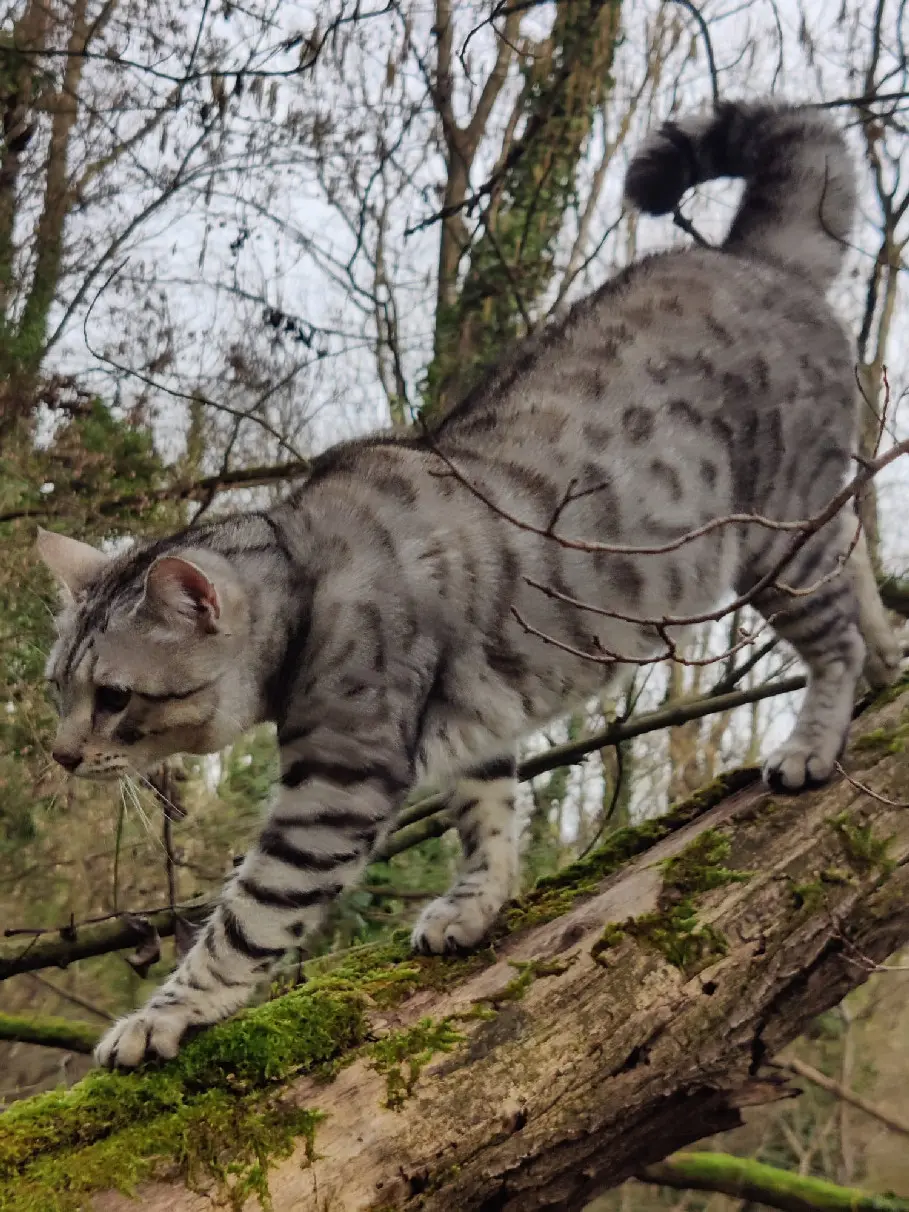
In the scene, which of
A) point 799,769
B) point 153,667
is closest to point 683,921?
point 799,769

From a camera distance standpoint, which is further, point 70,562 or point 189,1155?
point 70,562

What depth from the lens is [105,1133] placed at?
5.52 ft

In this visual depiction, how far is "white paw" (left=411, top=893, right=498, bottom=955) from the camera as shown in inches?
87.9

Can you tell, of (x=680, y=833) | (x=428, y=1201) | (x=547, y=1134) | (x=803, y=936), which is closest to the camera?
(x=428, y=1201)

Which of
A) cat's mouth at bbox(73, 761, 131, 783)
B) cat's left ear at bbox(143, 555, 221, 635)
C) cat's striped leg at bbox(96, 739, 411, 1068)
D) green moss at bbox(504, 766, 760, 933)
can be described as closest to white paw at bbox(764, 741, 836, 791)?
green moss at bbox(504, 766, 760, 933)

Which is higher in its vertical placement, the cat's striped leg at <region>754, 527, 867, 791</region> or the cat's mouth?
the cat's striped leg at <region>754, 527, 867, 791</region>

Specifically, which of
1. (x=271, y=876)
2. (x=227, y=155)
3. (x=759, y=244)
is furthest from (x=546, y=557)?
(x=227, y=155)

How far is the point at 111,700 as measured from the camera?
2033 millimetres

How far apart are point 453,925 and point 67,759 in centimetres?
90

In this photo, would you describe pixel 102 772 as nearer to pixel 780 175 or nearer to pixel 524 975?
pixel 524 975

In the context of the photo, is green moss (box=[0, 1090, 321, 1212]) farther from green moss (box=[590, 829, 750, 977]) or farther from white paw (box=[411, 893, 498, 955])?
green moss (box=[590, 829, 750, 977])

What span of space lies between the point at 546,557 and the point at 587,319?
76 cm

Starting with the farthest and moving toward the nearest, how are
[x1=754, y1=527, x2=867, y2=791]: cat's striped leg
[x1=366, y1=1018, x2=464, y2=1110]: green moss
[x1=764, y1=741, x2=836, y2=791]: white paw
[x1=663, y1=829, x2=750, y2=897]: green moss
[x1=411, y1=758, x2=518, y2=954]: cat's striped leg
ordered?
1. [x1=754, y1=527, x2=867, y2=791]: cat's striped leg
2. [x1=764, y1=741, x2=836, y2=791]: white paw
3. [x1=411, y1=758, x2=518, y2=954]: cat's striped leg
4. [x1=663, y1=829, x2=750, y2=897]: green moss
5. [x1=366, y1=1018, x2=464, y2=1110]: green moss

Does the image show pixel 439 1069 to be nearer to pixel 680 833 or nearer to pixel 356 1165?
pixel 356 1165
